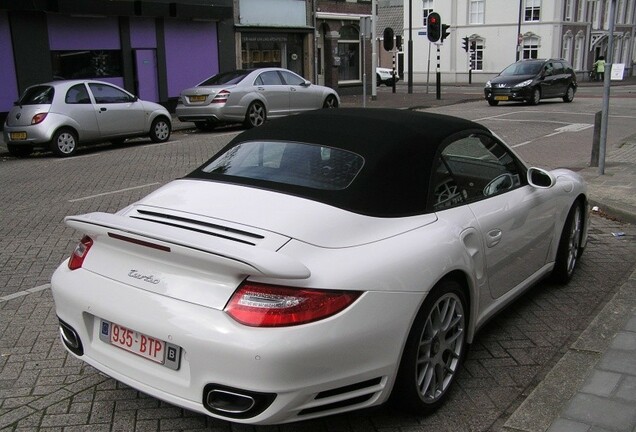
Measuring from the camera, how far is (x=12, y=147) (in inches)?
557

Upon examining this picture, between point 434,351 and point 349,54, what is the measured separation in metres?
29.8

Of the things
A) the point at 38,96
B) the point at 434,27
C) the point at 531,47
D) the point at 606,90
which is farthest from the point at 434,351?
the point at 531,47

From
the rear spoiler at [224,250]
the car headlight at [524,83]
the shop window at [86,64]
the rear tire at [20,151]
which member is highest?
the shop window at [86,64]

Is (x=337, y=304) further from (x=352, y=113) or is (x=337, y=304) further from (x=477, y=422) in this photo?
(x=352, y=113)

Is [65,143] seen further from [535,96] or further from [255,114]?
[535,96]

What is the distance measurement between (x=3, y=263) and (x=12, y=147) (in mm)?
9006

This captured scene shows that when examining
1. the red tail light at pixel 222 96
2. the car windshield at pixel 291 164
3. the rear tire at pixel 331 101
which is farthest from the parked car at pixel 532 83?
the car windshield at pixel 291 164

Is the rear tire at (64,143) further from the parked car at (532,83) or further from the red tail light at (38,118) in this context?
the parked car at (532,83)

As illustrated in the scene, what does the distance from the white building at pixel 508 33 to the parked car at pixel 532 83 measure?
2290cm

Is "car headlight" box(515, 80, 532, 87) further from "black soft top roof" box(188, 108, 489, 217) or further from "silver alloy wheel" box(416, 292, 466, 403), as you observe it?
"silver alloy wheel" box(416, 292, 466, 403)

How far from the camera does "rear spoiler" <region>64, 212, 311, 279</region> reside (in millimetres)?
2678

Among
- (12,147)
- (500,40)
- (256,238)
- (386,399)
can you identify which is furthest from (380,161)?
(500,40)

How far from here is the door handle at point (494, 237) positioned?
12.5ft

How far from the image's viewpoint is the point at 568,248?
16.8ft
